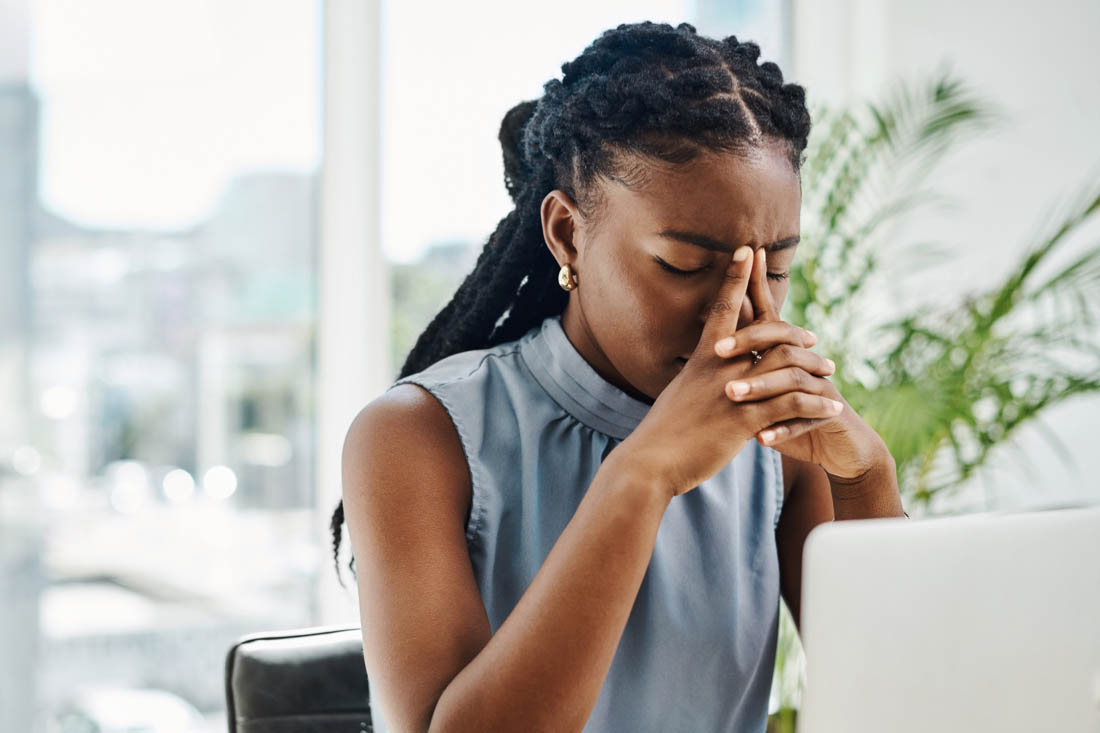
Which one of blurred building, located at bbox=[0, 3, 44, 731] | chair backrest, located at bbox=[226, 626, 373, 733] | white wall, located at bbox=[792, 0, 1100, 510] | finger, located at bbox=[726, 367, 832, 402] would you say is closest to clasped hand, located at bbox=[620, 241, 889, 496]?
finger, located at bbox=[726, 367, 832, 402]

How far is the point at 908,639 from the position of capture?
59 cm

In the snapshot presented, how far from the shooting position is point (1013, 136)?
8.84 ft

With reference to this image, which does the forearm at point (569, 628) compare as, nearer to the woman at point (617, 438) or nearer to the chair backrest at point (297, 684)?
the woman at point (617, 438)

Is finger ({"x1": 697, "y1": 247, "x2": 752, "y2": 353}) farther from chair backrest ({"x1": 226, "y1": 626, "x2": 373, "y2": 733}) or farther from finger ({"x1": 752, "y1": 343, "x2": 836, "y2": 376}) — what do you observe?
chair backrest ({"x1": 226, "y1": 626, "x2": 373, "y2": 733})

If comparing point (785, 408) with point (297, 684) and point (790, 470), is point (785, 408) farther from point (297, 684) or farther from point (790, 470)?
point (297, 684)

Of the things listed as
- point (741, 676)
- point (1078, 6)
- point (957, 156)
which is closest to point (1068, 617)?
point (741, 676)

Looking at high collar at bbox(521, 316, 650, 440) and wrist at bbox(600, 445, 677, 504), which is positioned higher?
high collar at bbox(521, 316, 650, 440)

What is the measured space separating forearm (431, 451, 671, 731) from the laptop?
281 millimetres

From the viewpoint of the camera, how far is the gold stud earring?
110 cm

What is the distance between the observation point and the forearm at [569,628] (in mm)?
843

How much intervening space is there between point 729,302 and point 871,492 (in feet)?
1.05

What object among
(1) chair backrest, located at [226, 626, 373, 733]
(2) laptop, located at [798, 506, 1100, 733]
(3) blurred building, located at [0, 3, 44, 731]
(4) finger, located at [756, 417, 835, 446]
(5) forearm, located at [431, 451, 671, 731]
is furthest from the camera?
(3) blurred building, located at [0, 3, 44, 731]

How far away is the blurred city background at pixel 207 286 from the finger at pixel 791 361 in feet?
3.65

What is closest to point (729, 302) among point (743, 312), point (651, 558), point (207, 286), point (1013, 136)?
point (743, 312)
